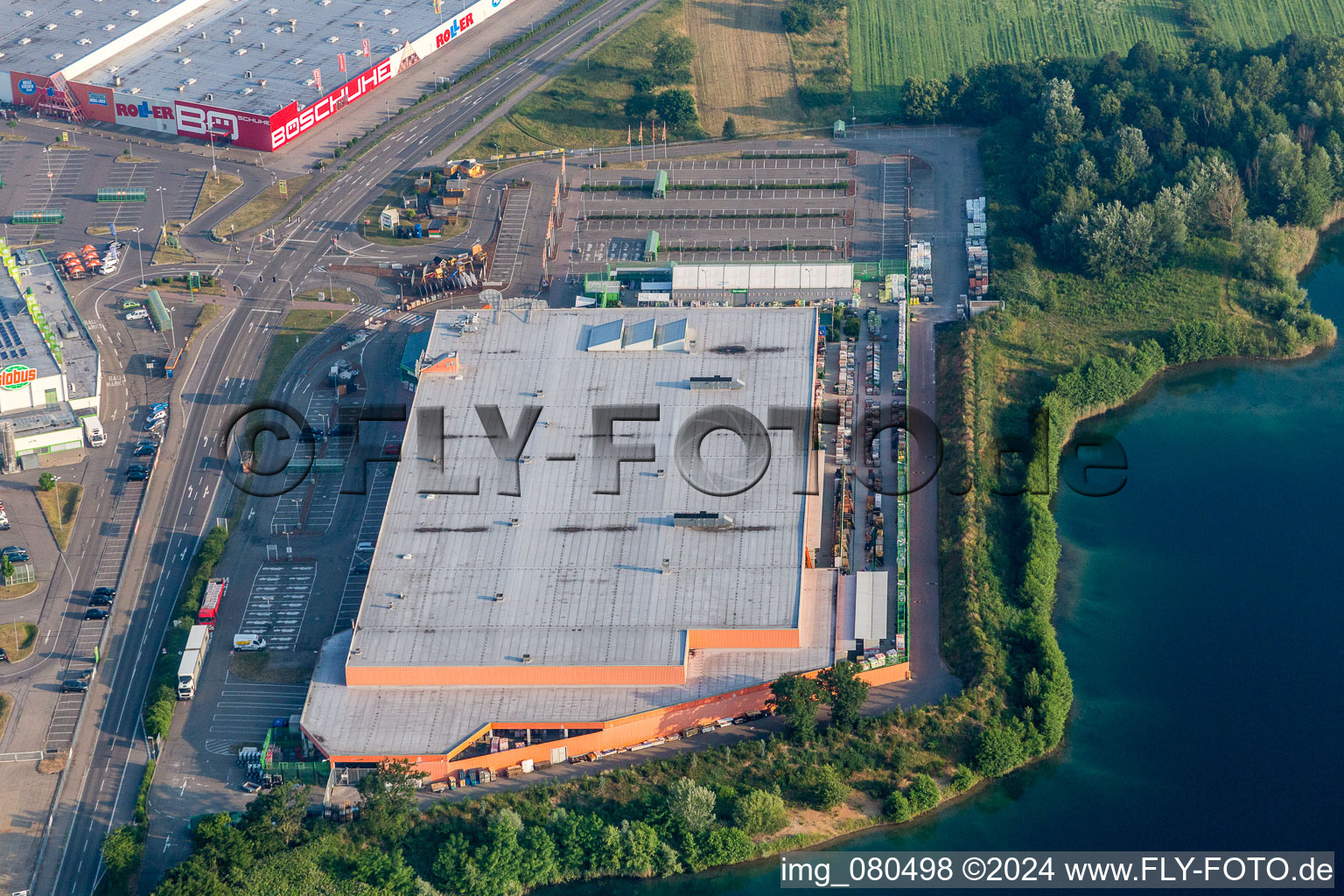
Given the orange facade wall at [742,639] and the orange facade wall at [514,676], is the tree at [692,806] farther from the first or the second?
the orange facade wall at [742,639]

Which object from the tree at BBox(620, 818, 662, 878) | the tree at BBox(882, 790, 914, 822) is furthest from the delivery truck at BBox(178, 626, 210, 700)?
the tree at BBox(882, 790, 914, 822)

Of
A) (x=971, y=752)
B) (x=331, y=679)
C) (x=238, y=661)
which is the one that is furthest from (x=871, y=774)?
(x=238, y=661)

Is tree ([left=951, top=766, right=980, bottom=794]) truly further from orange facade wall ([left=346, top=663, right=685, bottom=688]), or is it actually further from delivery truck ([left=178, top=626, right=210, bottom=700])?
delivery truck ([left=178, top=626, right=210, bottom=700])

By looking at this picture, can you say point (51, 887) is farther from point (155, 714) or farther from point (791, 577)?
point (791, 577)

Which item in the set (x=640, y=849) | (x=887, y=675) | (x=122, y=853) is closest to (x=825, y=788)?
(x=887, y=675)

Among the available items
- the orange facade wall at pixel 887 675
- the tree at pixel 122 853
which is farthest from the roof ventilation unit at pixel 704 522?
the tree at pixel 122 853
